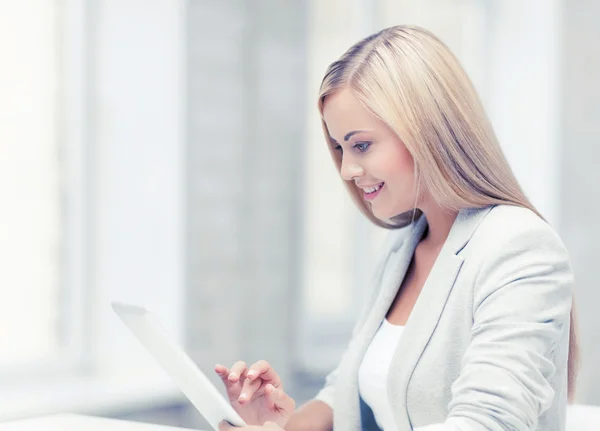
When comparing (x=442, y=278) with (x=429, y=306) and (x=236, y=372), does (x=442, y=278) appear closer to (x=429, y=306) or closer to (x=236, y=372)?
(x=429, y=306)

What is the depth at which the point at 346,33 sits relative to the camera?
13.2ft

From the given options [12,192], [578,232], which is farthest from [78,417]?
[578,232]

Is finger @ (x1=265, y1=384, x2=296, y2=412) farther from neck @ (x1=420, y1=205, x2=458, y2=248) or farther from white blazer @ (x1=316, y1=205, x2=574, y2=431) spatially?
neck @ (x1=420, y1=205, x2=458, y2=248)

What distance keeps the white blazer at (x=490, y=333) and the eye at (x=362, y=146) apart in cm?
22

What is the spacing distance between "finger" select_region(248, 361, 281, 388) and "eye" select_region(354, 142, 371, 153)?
48 centimetres

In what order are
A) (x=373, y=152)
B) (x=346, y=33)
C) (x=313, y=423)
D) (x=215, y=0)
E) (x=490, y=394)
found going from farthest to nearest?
(x=346, y=33)
(x=215, y=0)
(x=313, y=423)
(x=373, y=152)
(x=490, y=394)

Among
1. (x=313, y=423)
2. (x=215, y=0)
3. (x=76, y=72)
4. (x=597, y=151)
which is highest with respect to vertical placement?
(x=215, y=0)

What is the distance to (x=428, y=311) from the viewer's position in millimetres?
1519

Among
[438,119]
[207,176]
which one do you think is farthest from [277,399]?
[207,176]

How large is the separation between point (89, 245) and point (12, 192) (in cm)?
34

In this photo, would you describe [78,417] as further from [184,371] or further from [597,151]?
[597,151]

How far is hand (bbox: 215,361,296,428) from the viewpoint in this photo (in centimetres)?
165

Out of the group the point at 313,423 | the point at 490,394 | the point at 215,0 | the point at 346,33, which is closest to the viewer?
the point at 490,394

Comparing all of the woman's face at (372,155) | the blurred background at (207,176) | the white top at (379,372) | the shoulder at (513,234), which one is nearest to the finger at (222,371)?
the white top at (379,372)
